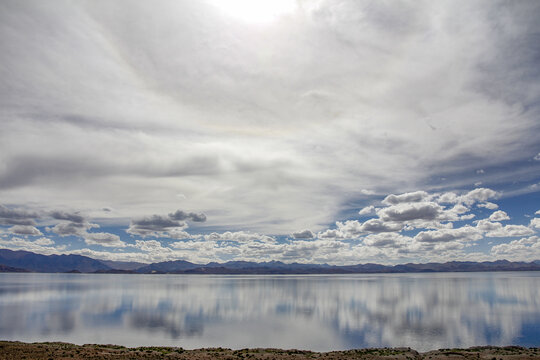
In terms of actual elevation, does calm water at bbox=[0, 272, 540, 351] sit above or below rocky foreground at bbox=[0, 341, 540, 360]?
below

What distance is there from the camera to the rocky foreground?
48.7 metres

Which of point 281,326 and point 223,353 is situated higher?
point 223,353

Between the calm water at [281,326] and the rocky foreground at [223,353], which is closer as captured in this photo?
the rocky foreground at [223,353]

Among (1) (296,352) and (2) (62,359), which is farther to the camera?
(1) (296,352)

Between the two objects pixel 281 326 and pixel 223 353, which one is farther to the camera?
pixel 281 326

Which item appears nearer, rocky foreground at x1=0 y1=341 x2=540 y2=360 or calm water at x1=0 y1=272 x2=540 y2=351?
rocky foreground at x1=0 y1=341 x2=540 y2=360

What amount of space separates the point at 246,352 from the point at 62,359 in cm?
2588

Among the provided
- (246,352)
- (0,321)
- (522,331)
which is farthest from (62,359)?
Result: (522,331)

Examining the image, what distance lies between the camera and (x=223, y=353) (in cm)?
5416

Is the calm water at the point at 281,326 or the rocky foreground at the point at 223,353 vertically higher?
the rocky foreground at the point at 223,353

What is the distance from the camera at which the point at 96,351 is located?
52.6 meters

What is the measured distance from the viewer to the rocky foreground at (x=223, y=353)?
4869 cm

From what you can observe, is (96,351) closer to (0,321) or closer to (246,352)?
(246,352)

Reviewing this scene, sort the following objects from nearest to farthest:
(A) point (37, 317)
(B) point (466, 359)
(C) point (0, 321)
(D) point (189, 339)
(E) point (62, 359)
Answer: (E) point (62, 359) → (B) point (466, 359) → (D) point (189, 339) → (C) point (0, 321) → (A) point (37, 317)
